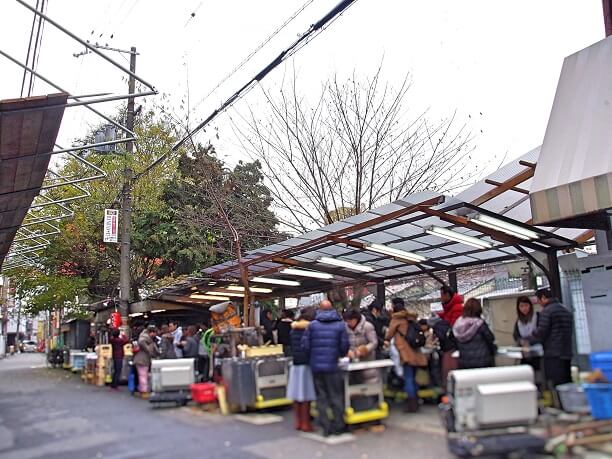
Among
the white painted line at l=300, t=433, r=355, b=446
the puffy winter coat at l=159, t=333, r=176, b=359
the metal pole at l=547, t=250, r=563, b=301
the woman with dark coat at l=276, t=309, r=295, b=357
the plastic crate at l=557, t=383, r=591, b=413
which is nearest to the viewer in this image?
the plastic crate at l=557, t=383, r=591, b=413

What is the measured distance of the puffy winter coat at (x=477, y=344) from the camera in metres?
6.82

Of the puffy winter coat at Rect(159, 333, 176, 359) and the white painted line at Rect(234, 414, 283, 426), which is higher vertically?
the puffy winter coat at Rect(159, 333, 176, 359)

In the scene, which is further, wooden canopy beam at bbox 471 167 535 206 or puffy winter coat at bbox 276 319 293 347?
puffy winter coat at bbox 276 319 293 347

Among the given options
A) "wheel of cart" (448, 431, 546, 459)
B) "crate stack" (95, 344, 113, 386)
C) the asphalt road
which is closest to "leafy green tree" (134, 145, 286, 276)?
"crate stack" (95, 344, 113, 386)

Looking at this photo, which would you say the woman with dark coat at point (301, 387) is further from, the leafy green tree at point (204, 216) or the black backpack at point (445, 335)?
the leafy green tree at point (204, 216)

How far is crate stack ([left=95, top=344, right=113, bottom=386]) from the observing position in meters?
15.5

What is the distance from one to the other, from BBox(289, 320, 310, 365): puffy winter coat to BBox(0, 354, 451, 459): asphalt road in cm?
95

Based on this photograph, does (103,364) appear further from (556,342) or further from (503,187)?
(556,342)

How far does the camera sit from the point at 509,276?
12328 millimetres

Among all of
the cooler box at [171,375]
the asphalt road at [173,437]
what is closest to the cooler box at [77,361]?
the asphalt road at [173,437]

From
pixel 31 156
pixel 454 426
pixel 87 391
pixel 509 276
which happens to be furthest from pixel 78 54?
pixel 454 426

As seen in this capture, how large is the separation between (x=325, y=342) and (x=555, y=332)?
295 cm

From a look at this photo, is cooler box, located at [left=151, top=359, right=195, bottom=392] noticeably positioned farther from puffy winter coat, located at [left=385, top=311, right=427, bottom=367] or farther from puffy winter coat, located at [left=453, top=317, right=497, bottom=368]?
puffy winter coat, located at [left=453, top=317, right=497, bottom=368]

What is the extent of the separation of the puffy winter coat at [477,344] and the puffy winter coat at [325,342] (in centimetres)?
152
